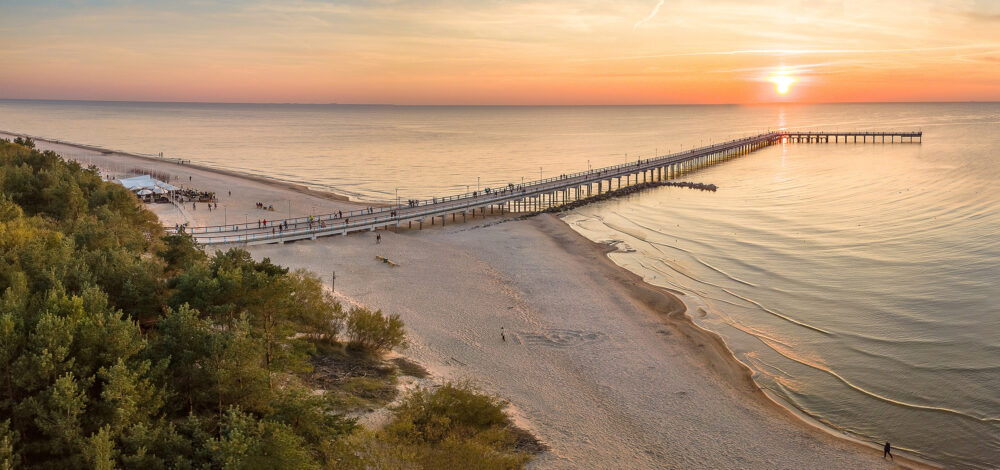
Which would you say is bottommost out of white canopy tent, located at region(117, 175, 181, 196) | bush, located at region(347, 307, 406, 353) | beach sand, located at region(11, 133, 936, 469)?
beach sand, located at region(11, 133, 936, 469)

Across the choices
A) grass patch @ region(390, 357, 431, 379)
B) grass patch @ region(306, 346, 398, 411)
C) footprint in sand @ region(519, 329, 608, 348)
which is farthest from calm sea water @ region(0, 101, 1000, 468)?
grass patch @ region(306, 346, 398, 411)

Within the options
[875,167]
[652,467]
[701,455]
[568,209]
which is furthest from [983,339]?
[875,167]

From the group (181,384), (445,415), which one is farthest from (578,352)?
(181,384)

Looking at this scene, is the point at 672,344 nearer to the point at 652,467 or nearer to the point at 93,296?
the point at 652,467

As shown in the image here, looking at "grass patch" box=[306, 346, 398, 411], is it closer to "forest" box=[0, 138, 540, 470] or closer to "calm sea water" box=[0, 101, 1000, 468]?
"forest" box=[0, 138, 540, 470]

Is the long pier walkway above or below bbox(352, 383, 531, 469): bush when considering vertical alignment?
above

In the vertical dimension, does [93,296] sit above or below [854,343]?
above
